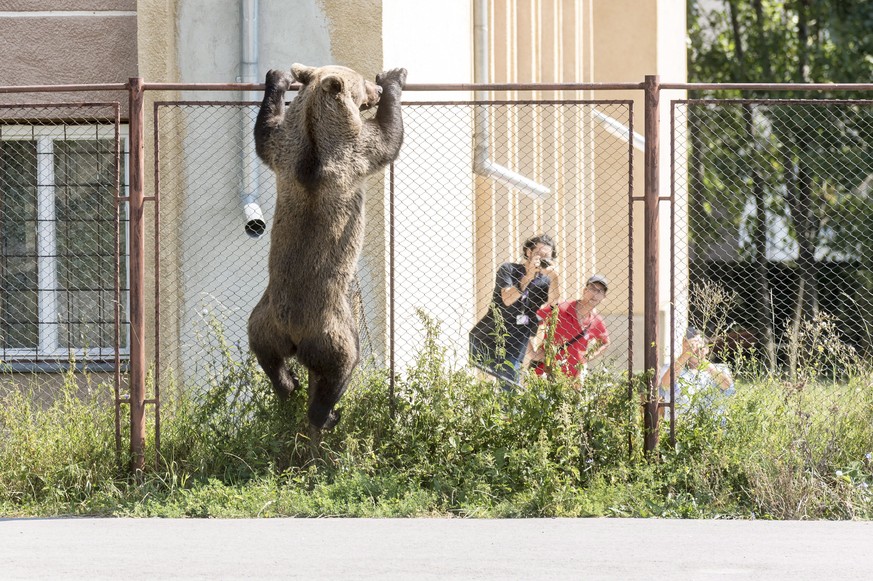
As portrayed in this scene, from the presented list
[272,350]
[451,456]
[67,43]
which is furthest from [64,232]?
[451,456]

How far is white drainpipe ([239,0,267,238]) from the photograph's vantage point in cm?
934

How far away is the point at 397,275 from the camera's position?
9914 mm

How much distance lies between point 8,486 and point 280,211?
100 inches

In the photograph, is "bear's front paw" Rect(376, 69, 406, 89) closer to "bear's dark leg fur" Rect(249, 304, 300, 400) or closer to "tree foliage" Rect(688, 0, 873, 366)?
"bear's dark leg fur" Rect(249, 304, 300, 400)

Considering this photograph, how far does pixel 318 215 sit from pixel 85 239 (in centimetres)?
333

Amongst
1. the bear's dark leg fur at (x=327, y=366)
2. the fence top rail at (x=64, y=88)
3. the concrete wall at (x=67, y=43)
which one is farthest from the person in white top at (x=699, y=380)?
the concrete wall at (x=67, y=43)

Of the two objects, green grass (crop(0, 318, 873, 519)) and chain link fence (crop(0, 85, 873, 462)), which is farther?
chain link fence (crop(0, 85, 873, 462))

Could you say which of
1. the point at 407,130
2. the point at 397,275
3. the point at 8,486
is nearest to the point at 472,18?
the point at 407,130

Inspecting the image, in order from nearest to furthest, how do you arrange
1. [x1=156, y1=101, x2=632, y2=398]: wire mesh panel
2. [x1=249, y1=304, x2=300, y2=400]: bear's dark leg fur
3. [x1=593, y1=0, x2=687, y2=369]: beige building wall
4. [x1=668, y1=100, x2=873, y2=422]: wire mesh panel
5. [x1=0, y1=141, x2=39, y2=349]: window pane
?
[x1=249, y1=304, x2=300, y2=400]: bear's dark leg fur, [x1=156, y1=101, x2=632, y2=398]: wire mesh panel, [x1=0, y1=141, x2=39, y2=349]: window pane, [x1=593, y1=0, x2=687, y2=369]: beige building wall, [x1=668, y1=100, x2=873, y2=422]: wire mesh panel

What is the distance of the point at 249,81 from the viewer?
9.30 meters
